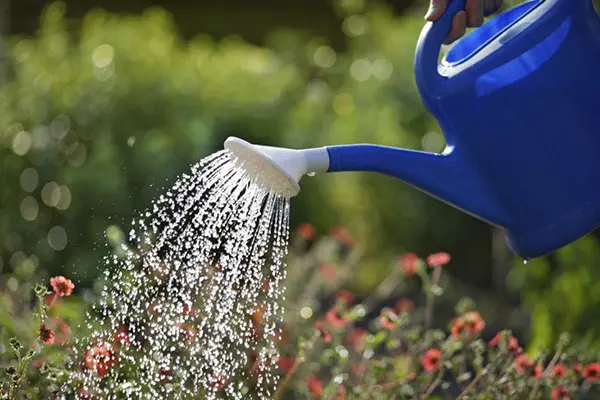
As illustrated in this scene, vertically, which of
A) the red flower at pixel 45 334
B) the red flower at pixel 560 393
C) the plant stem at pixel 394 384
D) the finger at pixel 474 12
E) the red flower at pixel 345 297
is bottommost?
the red flower at pixel 345 297

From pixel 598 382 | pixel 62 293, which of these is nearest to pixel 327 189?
pixel 598 382

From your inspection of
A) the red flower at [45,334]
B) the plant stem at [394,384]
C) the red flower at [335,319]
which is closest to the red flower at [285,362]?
the red flower at [335,319]

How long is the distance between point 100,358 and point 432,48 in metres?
0.84

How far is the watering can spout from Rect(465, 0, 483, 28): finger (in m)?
0.21

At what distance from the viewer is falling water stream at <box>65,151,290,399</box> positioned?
7.33ft

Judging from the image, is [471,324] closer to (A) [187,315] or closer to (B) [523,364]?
(B) [523,364]

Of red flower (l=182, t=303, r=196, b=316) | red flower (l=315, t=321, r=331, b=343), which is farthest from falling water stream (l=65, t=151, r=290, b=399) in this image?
red flower (l=315, t=321, r=331, b=343)

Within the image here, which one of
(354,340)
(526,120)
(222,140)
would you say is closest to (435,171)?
(526,120)

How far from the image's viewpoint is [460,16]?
2021 mm

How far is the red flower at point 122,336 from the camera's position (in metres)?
2.33

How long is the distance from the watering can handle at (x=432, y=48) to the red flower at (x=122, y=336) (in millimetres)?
750

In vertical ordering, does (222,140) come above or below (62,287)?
below

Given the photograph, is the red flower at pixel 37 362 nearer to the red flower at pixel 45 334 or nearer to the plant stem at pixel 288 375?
the red flower at pixel 45 334

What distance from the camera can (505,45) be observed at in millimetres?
2051
